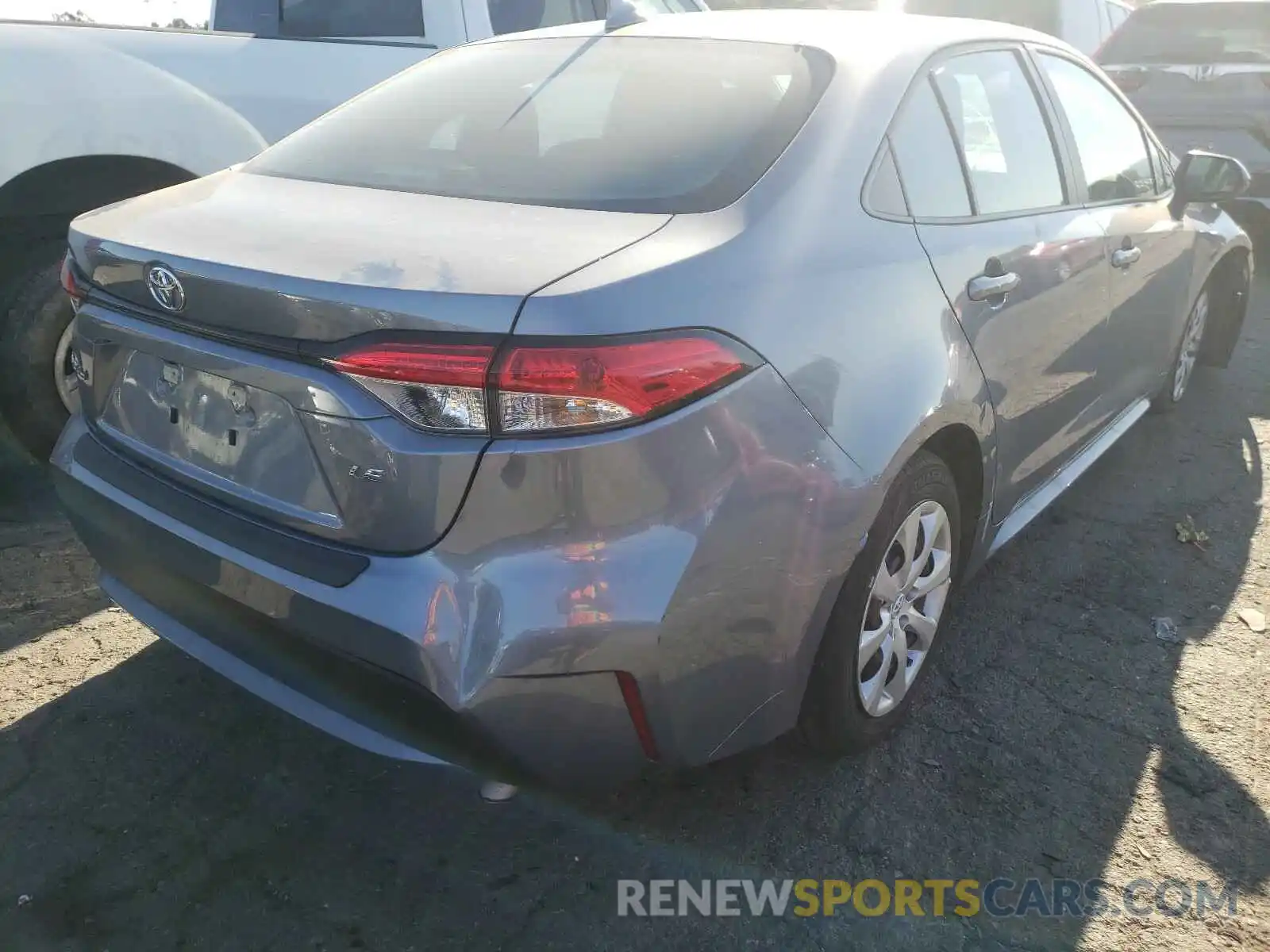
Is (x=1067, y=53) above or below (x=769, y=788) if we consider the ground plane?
above

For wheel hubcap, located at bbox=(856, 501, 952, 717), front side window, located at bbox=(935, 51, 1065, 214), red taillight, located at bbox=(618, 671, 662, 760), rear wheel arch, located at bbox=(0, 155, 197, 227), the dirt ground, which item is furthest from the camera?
rear wheel arch, located at bbox=(0, 155, 197, 227)

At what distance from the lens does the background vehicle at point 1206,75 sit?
689 cm

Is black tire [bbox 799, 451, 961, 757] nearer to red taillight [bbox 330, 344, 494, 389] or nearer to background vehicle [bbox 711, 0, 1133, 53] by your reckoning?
red taillight [bbox 330, 344, 494, 389]

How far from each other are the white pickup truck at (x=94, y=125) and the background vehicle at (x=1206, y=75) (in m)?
5.67

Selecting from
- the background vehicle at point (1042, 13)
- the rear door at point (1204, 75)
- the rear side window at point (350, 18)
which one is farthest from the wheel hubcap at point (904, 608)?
the background vehicle at point (1042, 13)

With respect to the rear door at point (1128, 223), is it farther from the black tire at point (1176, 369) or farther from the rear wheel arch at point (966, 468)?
the rear wheel arch at point (966, 468)

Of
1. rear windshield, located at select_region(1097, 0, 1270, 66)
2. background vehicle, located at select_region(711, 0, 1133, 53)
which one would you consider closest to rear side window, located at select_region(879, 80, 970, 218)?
rear windshield, located at select_region(1097, 0, 1270, 66)

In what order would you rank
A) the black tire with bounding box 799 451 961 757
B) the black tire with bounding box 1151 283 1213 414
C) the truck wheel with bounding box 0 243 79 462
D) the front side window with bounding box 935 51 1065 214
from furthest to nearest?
the black tire with bounding box 1151 283 1213 414, the truck wheel with bounding box 0 243 79 462, the front side window with bounding box 935 51 1065 214, the black tire with bounding box 799 451 961 757

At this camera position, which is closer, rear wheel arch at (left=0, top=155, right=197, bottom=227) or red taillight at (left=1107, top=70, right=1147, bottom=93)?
rear wheel arch at (left=0, top=155, right=197, bottom=227)

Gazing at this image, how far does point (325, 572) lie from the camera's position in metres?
1.78

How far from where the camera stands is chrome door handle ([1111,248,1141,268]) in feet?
10.7

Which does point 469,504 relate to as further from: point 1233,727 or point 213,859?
point 1233,727

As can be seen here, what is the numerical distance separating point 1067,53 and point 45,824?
3.62 m

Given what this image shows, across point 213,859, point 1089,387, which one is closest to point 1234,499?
point 1089,387
